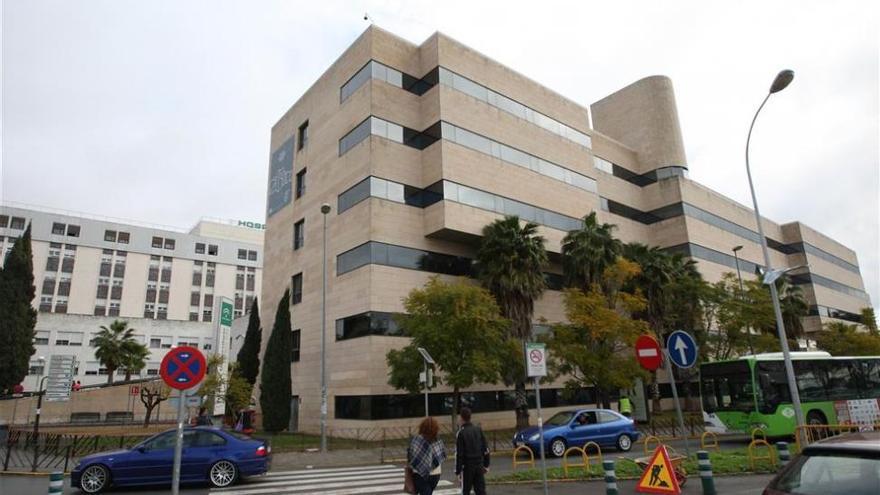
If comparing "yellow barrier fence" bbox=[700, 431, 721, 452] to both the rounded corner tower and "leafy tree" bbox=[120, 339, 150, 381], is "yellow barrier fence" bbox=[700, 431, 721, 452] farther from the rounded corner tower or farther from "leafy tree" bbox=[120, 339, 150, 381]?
"leafy tree" bbox=[120, 339, 150, 381]

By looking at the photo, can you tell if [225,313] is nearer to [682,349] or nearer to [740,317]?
[682,349]

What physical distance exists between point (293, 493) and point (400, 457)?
7.55 metres

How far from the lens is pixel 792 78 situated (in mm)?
14312

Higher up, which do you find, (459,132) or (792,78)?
(459,132)

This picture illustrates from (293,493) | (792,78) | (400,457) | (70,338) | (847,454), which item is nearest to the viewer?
(847,454)

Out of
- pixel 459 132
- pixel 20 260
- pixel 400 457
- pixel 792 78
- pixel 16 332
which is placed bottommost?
pixel 400 457

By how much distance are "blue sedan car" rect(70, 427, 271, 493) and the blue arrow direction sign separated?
10019 millimetres

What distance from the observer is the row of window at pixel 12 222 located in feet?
215

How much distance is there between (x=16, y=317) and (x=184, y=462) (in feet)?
140

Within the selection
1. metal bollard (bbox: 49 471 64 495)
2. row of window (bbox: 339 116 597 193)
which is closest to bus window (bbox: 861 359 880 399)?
row of window (bbox: 339 116 597 193)

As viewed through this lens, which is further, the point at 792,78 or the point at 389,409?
the point at 389,409

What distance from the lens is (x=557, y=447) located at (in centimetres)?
1706

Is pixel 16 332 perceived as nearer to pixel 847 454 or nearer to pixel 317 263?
pixel 317 263

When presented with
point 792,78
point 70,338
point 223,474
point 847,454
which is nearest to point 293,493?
point 223,474
